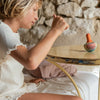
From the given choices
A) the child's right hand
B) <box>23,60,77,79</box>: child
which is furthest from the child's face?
<box>23,60,77,79</box>: child

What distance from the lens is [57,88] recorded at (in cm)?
148

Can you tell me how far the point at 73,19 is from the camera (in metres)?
2.54

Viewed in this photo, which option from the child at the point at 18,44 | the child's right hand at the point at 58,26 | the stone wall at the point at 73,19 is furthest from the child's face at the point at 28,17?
the stone wall at the point at 73,19

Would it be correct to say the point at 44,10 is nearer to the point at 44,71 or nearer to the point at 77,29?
the point at 77,29

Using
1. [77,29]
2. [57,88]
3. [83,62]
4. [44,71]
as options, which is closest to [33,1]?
[83,62]

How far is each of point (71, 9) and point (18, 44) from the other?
1.78m

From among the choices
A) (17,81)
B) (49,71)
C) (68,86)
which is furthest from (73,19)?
(17,81)

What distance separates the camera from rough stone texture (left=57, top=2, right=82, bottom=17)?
2518 millimetres

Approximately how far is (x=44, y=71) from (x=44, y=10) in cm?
111

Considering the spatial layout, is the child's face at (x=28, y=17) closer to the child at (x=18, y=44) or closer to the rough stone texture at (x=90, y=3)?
the child at (x=18, y=44)

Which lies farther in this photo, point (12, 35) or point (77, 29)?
point (77, 29)

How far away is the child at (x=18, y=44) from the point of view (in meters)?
0.85

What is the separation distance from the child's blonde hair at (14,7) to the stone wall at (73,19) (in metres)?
1.61

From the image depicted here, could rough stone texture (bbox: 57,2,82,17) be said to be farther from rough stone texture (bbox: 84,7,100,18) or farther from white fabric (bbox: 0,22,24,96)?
white fabric (bbox: 0,22,24,96)
